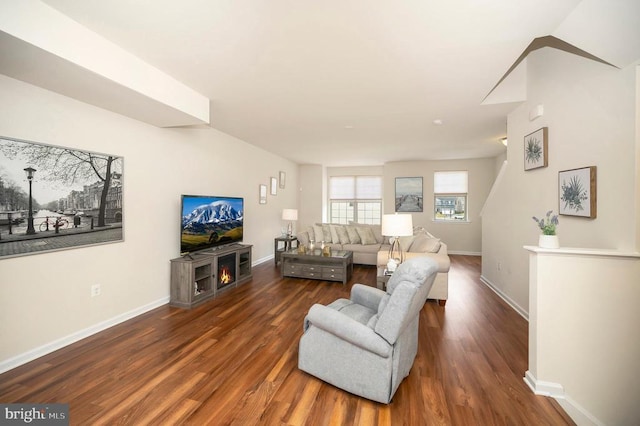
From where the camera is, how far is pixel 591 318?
6.20 feet

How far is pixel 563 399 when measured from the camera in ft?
6.27

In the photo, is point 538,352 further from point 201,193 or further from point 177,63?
point 201,193

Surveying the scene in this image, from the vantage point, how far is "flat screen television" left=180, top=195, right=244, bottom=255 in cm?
380

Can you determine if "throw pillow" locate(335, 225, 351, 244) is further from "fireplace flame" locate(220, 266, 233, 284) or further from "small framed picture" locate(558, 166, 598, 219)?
"small framed picture" locate(558, 166, 598, 219)

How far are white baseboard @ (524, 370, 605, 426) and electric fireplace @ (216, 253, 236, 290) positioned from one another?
3657 millimetres

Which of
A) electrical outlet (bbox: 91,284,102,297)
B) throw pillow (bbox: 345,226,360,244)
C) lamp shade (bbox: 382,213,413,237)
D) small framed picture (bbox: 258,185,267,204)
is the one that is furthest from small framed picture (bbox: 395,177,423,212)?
electrical outlet (bbox: 91,284,102,297)

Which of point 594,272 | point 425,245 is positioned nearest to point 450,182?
point 425,245

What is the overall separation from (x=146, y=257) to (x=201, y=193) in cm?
129

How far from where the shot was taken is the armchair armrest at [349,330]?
1823mm

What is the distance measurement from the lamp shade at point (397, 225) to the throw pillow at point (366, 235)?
8.74 feet

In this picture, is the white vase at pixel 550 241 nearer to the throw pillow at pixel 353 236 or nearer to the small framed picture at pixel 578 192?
the small framed picture at pixel 578 192

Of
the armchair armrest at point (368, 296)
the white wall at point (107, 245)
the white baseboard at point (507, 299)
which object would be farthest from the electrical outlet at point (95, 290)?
the white baseboard at point (507, 299)

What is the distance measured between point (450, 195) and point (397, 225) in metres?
5.34

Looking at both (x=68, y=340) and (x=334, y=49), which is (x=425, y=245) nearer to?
(x=334, y=49)
